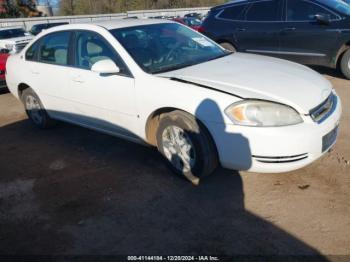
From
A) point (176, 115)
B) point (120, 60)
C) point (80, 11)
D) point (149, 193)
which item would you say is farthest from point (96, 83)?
point (80, 11)

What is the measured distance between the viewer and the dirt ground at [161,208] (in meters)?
2.78

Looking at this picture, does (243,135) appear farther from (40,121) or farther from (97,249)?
(40,121)

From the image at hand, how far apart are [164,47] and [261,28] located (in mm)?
4386

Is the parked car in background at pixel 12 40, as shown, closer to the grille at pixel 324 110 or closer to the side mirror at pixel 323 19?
the side mirror at pixel 323 19

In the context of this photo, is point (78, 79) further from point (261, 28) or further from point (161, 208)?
point (261, 28)

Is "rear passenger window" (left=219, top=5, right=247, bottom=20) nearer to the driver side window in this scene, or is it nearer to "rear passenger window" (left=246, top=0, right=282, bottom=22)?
"rear passenger window" (left=246, top=0, right=282, bottom=22)

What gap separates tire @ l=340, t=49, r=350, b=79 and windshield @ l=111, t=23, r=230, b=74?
11.8ft

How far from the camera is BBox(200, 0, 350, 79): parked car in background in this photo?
6.93 metres

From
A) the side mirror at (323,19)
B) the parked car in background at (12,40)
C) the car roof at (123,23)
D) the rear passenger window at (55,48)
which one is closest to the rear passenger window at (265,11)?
the side mirror at (323,19)

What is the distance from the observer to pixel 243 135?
3043 millimetres

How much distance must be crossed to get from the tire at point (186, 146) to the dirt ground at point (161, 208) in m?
0.17

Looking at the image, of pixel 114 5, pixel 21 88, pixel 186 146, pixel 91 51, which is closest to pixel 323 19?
pixel 91 51

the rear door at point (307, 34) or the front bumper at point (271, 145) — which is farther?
the rear door at point (307, 34)

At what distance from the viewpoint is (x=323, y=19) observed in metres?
6.90
